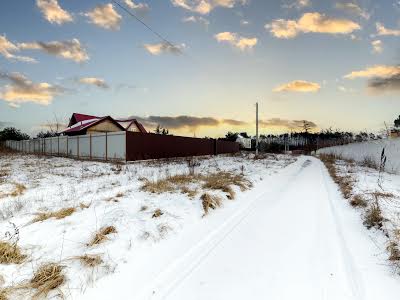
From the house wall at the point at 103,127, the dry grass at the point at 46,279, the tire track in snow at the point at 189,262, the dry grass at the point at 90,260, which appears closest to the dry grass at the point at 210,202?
the tire track in snow at the point at 189,262

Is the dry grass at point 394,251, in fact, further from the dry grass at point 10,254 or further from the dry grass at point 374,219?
the dry grass at point 10,254

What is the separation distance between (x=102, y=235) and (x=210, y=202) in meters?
3.01

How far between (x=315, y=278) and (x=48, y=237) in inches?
152

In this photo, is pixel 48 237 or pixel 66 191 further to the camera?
pixel 66 191

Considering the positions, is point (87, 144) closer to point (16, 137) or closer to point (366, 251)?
point (366, 251)

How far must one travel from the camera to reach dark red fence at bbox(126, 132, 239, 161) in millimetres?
24312

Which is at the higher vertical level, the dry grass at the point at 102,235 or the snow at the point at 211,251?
the dry grass at the point at 102,235

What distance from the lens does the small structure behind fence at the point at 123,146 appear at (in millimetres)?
24244

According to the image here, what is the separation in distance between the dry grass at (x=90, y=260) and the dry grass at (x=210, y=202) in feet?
9.88

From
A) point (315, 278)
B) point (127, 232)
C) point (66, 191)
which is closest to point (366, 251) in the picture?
point (315, 278)

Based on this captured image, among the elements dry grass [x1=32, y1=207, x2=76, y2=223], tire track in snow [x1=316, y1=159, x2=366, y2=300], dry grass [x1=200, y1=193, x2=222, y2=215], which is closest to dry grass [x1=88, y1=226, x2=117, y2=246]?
dry grass [x1=32, y1=207, x2=76, y2=223]

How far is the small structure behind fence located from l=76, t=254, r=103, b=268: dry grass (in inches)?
787

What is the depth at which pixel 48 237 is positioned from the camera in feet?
16.0

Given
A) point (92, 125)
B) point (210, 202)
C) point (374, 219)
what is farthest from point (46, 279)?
point (92, 125)
